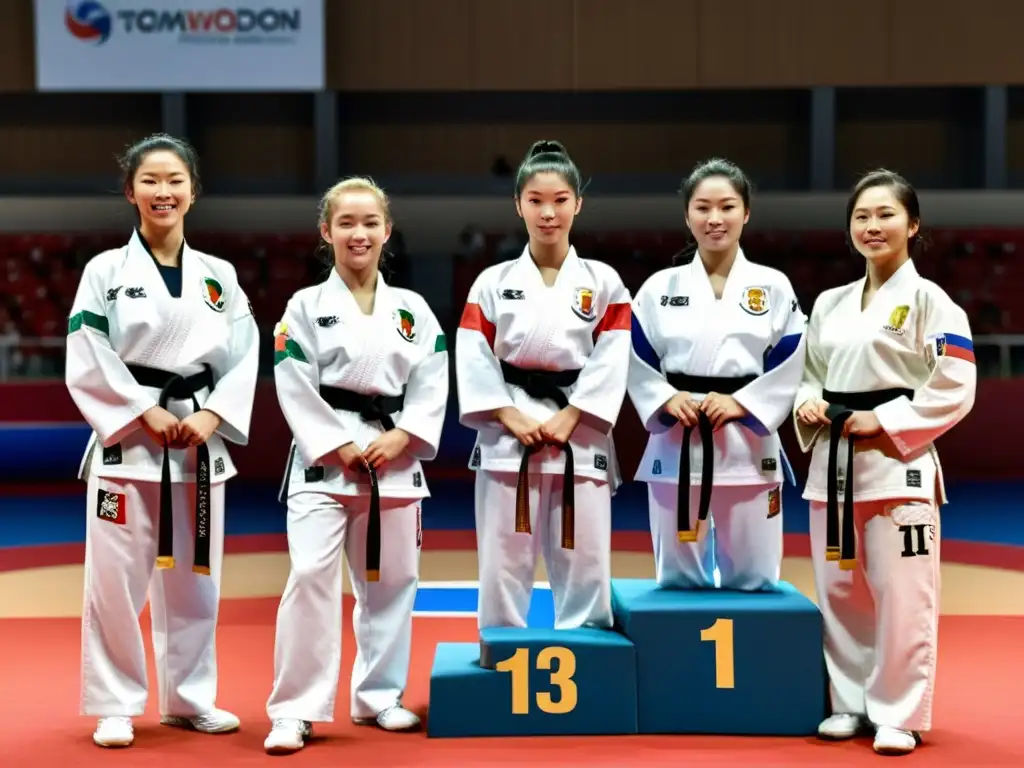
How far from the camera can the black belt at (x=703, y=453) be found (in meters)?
3.82

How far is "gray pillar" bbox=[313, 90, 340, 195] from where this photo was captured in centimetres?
1323

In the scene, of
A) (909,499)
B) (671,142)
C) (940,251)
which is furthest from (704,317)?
(671,142)

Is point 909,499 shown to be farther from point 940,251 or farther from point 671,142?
point 671,142

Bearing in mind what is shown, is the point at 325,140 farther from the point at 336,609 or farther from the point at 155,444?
the point at 336,609

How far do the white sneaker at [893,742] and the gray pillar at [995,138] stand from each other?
1088 centimetres

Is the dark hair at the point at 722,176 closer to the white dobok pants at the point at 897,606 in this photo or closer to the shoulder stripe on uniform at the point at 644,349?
the shoulder stripe on uniform at the point at 644,349

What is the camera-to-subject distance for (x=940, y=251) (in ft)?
40.0

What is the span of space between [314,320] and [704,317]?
122 cm

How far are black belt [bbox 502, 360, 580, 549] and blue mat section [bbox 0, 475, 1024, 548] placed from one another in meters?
3.74

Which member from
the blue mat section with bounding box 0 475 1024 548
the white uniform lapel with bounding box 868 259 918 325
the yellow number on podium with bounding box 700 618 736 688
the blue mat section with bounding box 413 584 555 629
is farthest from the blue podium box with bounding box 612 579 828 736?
the blue mat section with bounding box 0 475 1024 548

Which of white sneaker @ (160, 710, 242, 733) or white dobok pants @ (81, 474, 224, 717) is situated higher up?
white dobok pants @ (81, 474, 224, 717)

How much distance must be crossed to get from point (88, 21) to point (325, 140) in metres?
2.91

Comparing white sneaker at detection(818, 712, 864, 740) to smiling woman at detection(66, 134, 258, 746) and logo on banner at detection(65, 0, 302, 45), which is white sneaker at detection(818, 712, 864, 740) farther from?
logo on banner at detection(65, 0, 302, 45)

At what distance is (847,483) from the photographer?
142 inches
